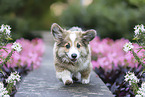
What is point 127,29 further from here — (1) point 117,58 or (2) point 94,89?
(2) point 94,89

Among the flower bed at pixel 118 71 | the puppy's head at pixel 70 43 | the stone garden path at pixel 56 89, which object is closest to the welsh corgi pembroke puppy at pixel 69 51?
the puppy's head at pixel 70 43

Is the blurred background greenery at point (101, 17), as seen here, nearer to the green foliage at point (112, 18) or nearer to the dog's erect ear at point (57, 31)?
the green foliage at point (112, 18)

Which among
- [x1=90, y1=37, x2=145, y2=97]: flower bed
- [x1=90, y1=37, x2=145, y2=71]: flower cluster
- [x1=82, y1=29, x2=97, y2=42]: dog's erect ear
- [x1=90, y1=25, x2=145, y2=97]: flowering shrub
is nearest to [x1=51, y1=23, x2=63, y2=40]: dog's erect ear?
[x1=82, y1=29, x2=97, y2=42]: dog's erect ear

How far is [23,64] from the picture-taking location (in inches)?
224

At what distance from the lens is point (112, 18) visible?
933cm

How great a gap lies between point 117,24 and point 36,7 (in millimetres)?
9896

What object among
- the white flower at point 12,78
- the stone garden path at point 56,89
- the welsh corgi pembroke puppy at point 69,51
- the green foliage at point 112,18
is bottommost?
the stone garden path at point 56,89

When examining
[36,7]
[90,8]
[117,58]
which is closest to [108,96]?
[117,58]

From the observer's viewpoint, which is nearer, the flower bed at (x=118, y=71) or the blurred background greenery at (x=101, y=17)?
the flower bed at (x=118, y=71)

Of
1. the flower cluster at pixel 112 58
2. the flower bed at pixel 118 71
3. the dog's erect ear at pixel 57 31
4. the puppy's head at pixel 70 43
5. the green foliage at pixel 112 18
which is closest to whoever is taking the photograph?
the puppy's head at pixel 70 43

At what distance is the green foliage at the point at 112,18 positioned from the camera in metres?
8.72

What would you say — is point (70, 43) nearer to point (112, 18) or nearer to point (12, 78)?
point (12, 78)

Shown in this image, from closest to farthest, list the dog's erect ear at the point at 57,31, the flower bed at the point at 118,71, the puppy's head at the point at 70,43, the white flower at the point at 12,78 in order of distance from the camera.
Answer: the white flower at the point at 12,78 < the puppy's head at the point at 70,43 < the dog's erect ear at the point at 57,31 < the flower bed at the point at 118,71

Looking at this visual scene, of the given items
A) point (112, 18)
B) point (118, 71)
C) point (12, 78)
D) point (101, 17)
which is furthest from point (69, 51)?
point (101, 17)
